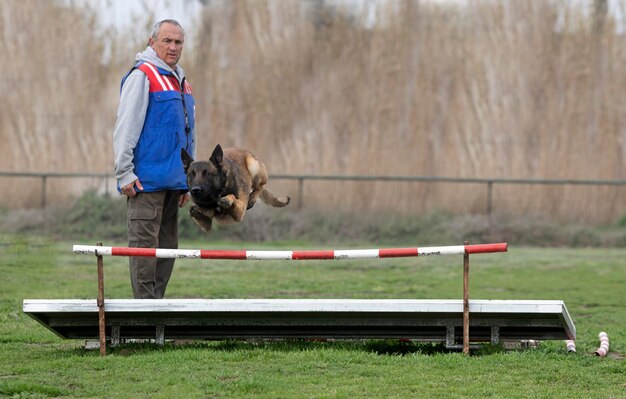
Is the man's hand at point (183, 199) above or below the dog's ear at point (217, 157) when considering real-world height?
below

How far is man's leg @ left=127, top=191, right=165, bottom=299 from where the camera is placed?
27.3 ft

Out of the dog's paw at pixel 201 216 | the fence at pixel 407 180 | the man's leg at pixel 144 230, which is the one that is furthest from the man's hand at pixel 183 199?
the fence at pixel 407 180

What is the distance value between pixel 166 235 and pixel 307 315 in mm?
1620

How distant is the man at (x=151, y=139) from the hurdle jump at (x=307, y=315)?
25.5 inches

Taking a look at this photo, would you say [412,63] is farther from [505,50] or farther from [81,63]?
[81,63]

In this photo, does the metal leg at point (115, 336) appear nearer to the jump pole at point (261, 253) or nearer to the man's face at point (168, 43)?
the jump pole at point (261, 253)

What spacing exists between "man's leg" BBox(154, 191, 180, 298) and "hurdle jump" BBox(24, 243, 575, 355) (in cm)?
62

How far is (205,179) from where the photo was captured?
791cm

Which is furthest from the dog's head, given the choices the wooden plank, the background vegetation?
the background vegetation

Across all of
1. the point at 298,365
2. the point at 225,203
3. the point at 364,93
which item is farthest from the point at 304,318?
the point at 364,93

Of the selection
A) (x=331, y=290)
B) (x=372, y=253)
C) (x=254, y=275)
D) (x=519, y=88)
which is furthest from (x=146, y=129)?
(x=519, y=88)

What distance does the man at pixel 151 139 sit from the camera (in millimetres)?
8180

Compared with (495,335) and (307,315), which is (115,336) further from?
(495,335)

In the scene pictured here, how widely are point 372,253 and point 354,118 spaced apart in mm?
14089
